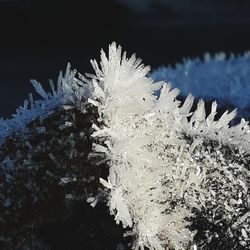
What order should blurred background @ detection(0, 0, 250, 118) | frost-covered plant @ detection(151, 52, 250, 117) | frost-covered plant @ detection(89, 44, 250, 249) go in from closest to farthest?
frost-covered plant @ detection(89, 44, 250, 249) → frost-covered plant @ detection(151, 52, 250, 117) → blurred background @ detection(0, 0, 250, 118)

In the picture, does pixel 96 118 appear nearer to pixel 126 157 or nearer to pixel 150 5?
pixel 126 157

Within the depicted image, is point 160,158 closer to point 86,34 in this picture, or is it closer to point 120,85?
point 120,85

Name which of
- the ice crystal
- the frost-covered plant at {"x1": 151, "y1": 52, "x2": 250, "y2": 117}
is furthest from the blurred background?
the ice crystal

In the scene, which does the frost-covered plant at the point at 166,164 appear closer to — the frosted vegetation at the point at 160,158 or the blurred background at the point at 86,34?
the frosted vegetation at the point at 160,158

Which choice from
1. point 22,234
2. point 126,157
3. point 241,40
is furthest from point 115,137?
point 241,40

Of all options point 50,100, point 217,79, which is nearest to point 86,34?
point 217,79

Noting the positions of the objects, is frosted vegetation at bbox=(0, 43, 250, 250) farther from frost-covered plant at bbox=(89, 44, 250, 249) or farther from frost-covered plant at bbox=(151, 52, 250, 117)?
frost-covered plant at bbox=(151, 52, 250, 117)

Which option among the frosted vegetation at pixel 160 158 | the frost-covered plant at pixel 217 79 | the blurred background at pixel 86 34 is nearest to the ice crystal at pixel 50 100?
the frosted vegetation at pixel 160 158
